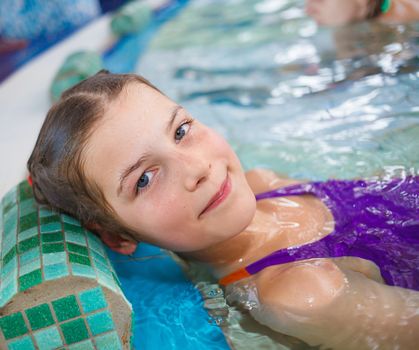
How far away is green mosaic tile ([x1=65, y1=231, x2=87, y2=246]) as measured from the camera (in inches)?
52.5

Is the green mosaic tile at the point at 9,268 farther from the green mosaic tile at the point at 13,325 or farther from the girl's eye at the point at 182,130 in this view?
the girl's eye at the point at 182,130

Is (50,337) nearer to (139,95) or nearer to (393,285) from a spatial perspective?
(139,95)

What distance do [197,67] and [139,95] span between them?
2404 millimetres

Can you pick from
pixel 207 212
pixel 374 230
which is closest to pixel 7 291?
pixel 207 212

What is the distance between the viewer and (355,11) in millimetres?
3223

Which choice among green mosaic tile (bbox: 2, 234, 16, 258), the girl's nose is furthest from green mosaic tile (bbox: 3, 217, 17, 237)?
the girl's nose

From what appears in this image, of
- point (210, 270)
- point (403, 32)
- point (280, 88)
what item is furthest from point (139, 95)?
point (403, 32)

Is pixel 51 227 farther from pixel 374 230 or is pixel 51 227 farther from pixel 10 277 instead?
pixel 374 230

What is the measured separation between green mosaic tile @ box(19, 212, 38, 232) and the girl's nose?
1.51 feet

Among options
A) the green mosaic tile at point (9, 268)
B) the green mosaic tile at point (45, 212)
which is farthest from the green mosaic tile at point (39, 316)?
the green mosaic tile at point (45, 212)

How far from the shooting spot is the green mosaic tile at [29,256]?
122cm

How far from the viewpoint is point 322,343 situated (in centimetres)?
132

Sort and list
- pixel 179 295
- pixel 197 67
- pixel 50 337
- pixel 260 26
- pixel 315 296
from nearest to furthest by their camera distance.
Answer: pixel 50 337
pixel 315 296
pixel 179 295
pixel 197 67
pixel 260 26

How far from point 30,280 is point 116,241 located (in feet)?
1.51
